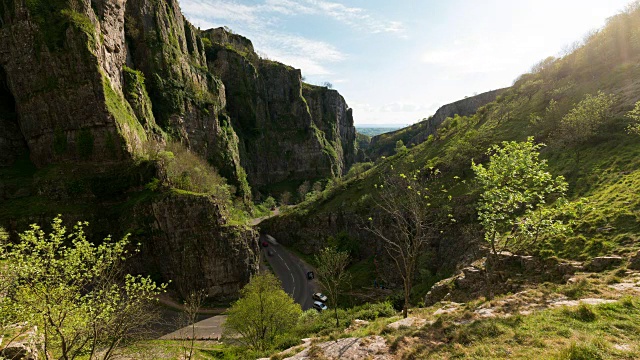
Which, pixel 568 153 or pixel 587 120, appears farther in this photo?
pixel 568 153

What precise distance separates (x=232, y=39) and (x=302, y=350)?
180268 millimetres

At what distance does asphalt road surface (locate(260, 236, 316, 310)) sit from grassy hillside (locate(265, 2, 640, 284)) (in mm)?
5302

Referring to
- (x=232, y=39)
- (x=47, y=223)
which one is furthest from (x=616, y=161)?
(x=232, y=39)

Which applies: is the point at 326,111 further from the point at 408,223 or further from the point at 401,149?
the point at 408,223

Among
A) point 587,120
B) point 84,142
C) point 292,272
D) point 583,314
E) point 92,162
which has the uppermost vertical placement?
point 84,142

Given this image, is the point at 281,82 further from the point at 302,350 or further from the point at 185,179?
the point at 302,350

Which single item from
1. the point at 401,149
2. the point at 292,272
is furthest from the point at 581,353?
the point at 401,149

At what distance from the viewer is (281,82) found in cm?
15912

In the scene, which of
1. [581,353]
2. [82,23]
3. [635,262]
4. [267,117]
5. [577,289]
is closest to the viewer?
[581,353]

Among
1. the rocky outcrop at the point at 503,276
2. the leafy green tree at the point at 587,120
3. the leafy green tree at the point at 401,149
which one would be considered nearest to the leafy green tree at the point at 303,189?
the leafy green tree at the point at 401,149

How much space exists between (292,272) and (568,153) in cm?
6076

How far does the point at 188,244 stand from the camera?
50.5m

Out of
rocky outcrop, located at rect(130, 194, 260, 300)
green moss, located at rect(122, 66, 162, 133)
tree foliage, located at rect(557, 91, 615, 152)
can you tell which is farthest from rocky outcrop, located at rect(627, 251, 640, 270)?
green moss, located at rect(122, 66, 162, 133)

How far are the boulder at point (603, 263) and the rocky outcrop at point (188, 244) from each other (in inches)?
1981
